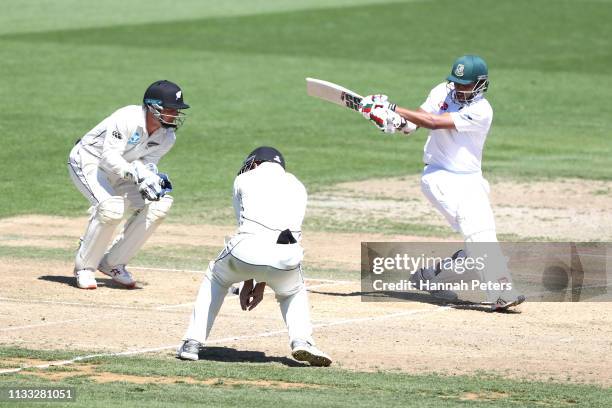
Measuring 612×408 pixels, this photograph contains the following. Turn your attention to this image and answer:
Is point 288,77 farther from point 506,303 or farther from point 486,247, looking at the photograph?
point 506,303

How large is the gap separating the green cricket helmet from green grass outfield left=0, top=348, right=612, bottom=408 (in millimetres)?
3576

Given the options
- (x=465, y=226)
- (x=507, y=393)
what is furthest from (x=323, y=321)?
(x=507, y=393)

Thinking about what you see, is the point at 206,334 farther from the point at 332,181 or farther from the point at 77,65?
the point at 77,65

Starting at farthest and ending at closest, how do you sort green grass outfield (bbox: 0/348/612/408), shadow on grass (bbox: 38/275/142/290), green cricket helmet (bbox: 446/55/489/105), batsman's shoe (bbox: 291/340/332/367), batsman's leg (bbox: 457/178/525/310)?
shadow on grass (bbox: 38/275/142/290), green cricket helmet (bbox: 446/55/489/105), batsman's leg (bbox: 457/178/525/310), batsman's shoe (bbox: 291/340/332/367), green grass outfield (bbox: 0/348/612/408)

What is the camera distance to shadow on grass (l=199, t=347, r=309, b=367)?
10891 mm

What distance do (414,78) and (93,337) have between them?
21.2m

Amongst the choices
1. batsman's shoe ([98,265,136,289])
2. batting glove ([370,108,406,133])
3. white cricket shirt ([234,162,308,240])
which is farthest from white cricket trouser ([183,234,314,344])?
batsman's shoe ([98,265,136,289])

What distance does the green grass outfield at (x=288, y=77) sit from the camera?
22.3 m

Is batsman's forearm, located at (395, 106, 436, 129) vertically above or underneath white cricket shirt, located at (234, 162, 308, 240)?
above

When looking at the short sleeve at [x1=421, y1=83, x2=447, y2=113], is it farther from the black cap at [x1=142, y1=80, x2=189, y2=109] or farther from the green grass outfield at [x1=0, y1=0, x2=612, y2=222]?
the green grass outfield at [x1=0, y1=0, x2=612, y2=222]

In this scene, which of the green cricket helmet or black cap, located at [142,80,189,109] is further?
black cap, located at [142,80,189,109]

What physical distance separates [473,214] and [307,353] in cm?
322

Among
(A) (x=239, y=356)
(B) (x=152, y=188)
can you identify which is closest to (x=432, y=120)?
(B) (x=152, y=188)

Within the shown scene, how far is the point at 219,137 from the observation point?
A: 966 inches
